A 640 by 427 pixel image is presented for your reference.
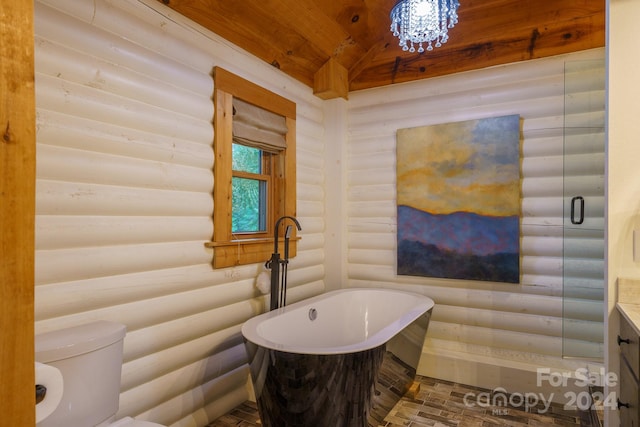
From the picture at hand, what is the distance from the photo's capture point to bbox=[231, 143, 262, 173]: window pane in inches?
111

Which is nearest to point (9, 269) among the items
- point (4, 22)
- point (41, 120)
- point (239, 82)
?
point (4, 22)

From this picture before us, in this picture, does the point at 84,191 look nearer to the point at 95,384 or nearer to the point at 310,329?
the point at 95,384

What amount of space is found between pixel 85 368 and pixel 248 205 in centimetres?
167

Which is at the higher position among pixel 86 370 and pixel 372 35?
pixel 372 35

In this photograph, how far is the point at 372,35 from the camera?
11.0ft

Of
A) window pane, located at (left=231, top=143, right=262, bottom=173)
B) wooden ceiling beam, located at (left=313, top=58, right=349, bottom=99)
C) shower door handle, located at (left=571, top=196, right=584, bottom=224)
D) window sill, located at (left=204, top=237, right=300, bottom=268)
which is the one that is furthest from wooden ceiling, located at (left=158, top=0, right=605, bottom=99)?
window sill, located at (left=204, top=237, right=300, bottom=268)

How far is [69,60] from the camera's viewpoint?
1.69m

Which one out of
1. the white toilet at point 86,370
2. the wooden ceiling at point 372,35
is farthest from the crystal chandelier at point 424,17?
the white toilet at point 86,370

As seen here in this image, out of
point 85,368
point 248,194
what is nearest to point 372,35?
point 248,194

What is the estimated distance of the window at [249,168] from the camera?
2447 millimetres

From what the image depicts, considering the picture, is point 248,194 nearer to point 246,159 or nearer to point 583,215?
point 246,159

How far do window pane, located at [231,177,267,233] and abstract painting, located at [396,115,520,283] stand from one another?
1.25 metres

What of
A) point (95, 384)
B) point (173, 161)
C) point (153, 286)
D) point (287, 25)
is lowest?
point (95, 384)

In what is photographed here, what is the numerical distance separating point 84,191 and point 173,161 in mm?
539
